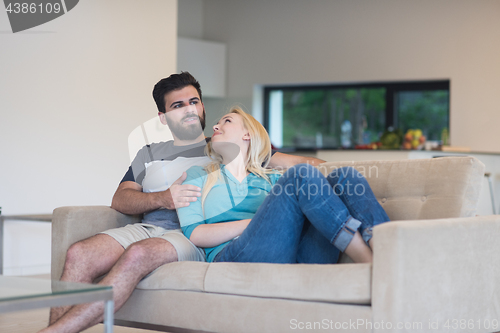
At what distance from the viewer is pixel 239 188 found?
7.66 feet

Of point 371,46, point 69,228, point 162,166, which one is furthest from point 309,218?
point 371,46

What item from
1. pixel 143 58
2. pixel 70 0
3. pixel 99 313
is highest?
pixel 70 0

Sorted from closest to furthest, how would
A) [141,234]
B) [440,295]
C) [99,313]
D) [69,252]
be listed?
[440,295], [99,313], [69,252], [141,234]

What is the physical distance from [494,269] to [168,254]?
1191 millimetres

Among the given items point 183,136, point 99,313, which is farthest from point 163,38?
point 99,313

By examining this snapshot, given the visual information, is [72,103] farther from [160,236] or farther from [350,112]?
[350,112]

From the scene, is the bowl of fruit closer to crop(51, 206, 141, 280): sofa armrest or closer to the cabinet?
the cabinet

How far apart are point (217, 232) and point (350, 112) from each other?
530 centimetres

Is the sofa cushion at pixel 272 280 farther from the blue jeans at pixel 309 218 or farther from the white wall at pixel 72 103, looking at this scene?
the white wall at pixel 72 103

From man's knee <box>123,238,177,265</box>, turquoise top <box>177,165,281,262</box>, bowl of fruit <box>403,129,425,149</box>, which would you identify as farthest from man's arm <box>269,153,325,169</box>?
bowl of fruit <box>403,129,425,149</box>

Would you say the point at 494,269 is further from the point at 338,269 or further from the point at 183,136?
the point at 183,136

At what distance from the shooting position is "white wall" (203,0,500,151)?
6.30 m

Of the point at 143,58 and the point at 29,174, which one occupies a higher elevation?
the point at 143,58

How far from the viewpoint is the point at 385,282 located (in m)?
1.67
